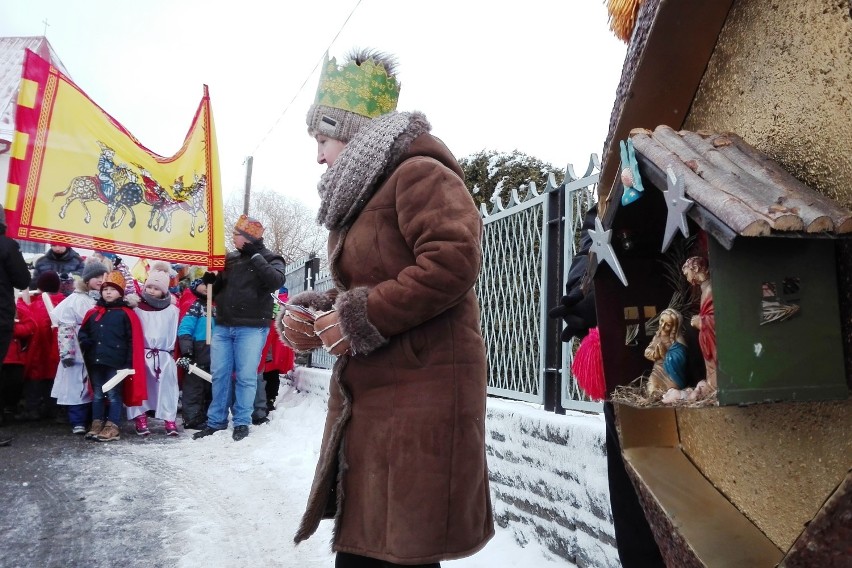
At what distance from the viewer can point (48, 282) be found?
24.3 ft

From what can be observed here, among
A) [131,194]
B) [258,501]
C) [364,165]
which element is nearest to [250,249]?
[131,194]

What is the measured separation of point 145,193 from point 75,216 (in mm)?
620

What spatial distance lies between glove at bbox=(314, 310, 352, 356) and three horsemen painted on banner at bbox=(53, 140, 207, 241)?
444 cm

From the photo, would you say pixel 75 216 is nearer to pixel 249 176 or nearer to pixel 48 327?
pixel 48 327

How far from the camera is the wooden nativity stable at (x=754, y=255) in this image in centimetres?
75

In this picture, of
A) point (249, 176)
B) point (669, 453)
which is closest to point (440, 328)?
point (669, 453)

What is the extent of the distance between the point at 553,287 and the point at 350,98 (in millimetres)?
1799

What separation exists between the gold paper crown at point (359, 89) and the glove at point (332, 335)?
733 mm

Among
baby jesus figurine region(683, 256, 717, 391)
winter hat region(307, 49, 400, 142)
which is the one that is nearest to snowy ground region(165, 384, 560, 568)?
winter hat region(307, 49, 400, 142)

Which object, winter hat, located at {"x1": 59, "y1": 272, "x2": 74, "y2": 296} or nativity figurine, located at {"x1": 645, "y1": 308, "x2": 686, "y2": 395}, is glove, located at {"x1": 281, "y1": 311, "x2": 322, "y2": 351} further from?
winter hat, located at {"x1": 59, "y1": 272, "x2": 74, "y2": 296}

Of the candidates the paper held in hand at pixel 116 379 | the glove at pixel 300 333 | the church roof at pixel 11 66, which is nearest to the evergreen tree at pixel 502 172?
the paper held in hand at pixel 116 379

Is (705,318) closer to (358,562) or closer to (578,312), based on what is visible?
(578,312)

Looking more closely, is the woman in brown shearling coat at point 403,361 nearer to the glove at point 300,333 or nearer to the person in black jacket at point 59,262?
the glove at point 300,333

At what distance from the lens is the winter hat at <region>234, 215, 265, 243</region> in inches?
245
